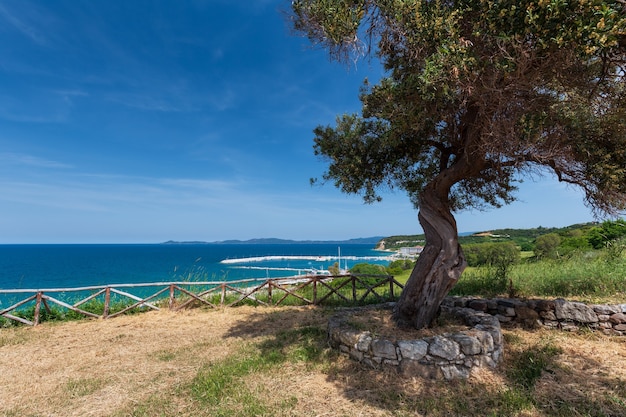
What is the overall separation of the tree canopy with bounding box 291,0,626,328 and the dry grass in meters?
1.93

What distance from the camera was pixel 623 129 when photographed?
497 cm

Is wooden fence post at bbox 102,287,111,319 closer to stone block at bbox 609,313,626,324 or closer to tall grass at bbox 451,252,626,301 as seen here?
tall grass at bbox 451,252,626,301

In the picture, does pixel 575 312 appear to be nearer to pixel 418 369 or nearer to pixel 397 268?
pixel 418 369

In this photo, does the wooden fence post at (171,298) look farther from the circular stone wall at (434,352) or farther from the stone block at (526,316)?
the stone block at (526,316)

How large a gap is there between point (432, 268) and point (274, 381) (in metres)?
3.71

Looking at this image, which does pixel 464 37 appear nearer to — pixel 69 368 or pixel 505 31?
pixel 505 31

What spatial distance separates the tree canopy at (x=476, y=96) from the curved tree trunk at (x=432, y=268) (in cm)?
2

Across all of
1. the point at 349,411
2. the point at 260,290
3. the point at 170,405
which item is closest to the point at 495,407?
the point at 349,411

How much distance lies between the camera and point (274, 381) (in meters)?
4.79

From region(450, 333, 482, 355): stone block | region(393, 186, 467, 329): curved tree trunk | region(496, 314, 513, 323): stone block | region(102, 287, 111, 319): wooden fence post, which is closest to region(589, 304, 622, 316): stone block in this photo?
region(496, 314, 513, 323): stone block

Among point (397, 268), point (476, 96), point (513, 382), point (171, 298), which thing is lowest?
point (397, 268)

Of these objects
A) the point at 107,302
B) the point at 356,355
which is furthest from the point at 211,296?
the point at 356,355

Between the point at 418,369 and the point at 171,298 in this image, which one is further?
the point at 171,298

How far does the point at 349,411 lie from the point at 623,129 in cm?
614
